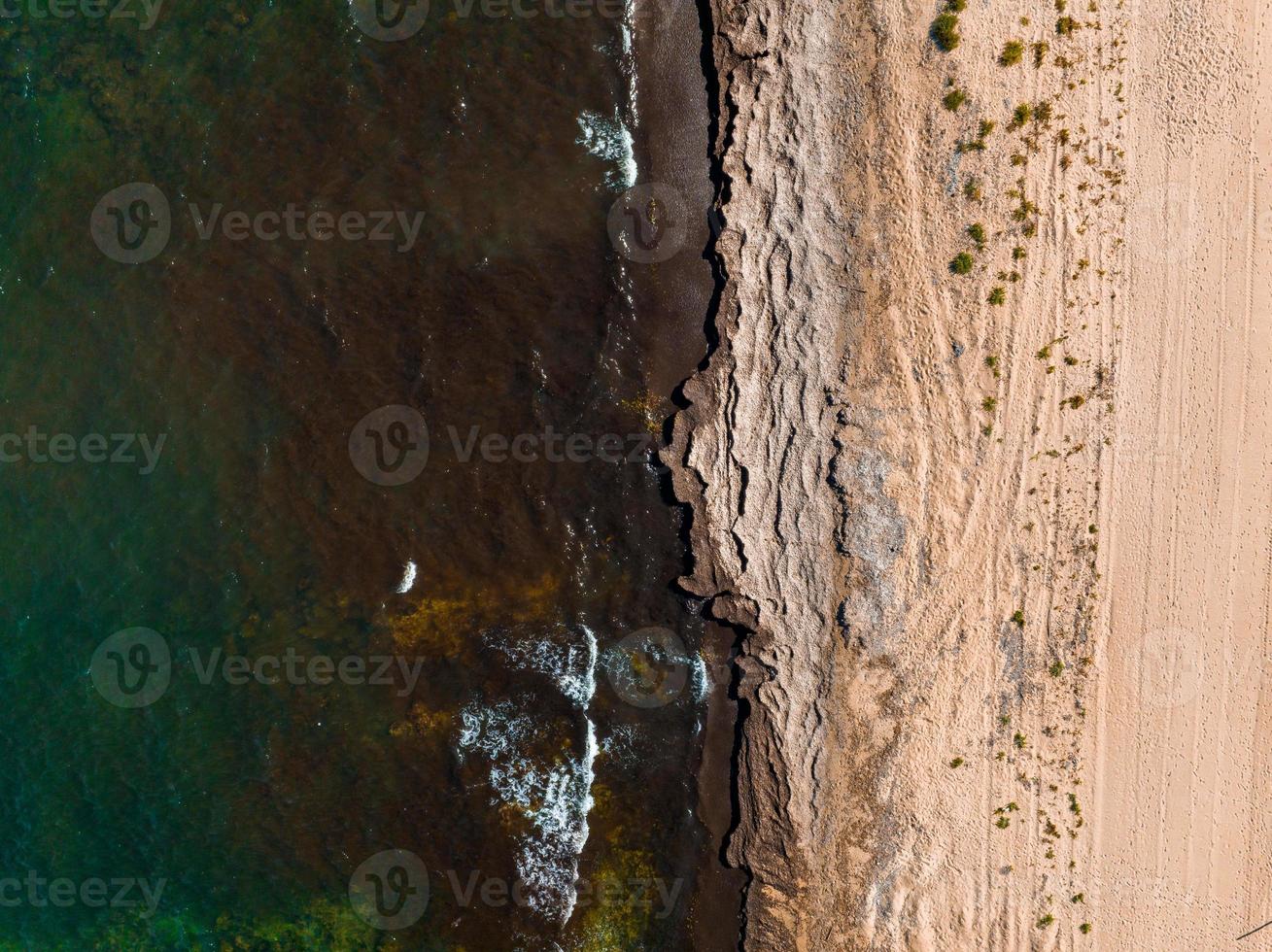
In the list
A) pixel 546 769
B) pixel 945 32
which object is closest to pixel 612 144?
pixel 945 32

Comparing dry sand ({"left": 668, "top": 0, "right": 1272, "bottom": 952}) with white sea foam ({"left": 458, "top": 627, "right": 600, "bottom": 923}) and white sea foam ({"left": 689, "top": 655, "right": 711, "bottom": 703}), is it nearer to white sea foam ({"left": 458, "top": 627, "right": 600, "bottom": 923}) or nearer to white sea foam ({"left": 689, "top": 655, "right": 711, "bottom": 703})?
white sea foam ({"left": 689, "top": 655, "right": 711, "bottom": 703})

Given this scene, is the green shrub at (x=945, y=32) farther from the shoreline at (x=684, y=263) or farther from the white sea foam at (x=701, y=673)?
the white sea foam at (x=701, y=673)

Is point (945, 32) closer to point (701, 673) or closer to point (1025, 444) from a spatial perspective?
point (1025, 444)

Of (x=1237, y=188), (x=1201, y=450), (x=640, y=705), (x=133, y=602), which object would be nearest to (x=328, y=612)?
(x=133, y=602)

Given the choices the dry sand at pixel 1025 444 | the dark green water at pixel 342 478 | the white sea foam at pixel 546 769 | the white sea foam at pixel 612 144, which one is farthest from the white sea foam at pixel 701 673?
the white sea foam at pixel 612 144

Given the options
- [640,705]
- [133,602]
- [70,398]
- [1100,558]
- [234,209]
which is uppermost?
[234,209]

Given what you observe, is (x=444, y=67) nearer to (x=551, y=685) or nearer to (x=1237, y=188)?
(x=551, y=685)

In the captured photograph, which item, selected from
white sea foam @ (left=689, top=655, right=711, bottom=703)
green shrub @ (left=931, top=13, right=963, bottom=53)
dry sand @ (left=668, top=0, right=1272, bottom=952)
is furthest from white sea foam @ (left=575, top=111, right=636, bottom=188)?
white sea foam @ (left=689, top=655, right=711, bottom=703)
